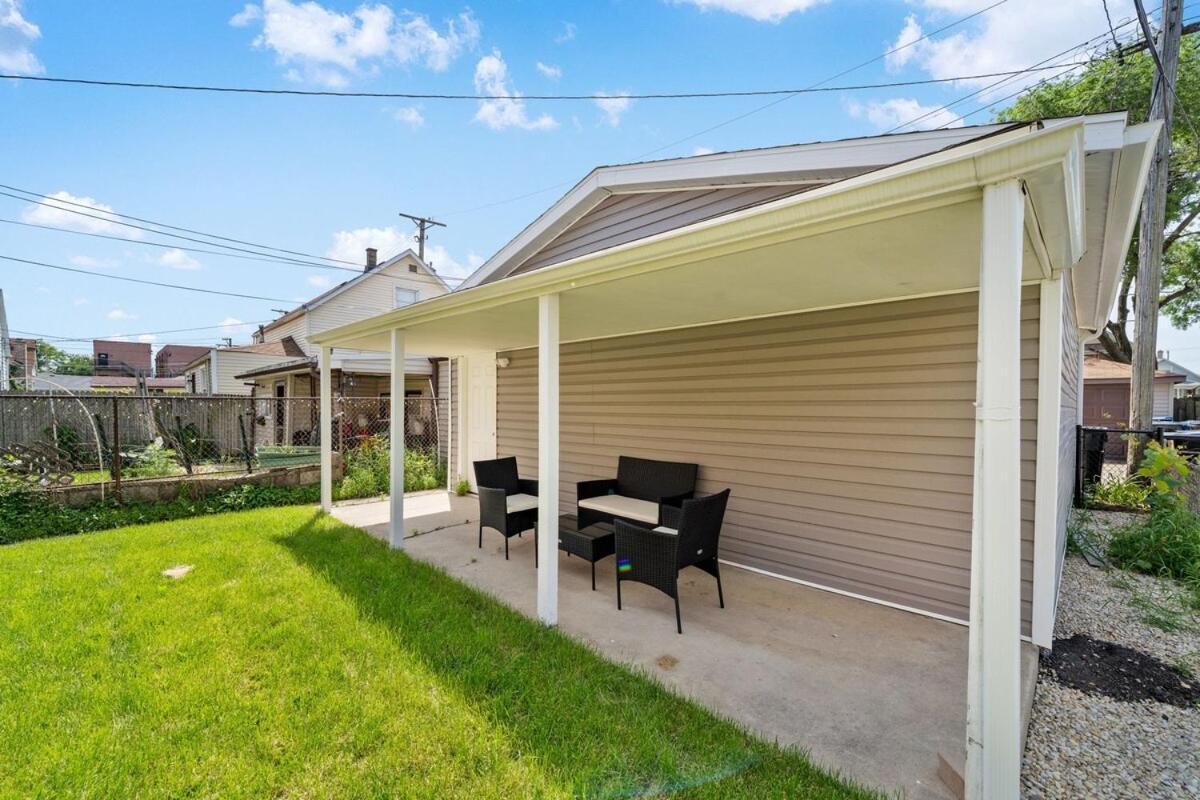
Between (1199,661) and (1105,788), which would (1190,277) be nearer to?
(1199,661)

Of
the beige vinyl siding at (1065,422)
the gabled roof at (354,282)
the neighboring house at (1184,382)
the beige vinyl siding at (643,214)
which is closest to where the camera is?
the beige vinyl siding at (1065,422)

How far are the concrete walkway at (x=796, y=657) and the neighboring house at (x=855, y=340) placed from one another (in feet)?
1.16

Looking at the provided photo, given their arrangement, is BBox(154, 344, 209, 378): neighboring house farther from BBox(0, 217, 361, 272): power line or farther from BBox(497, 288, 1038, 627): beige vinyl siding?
BBox(497, 288, 1038, 627): beige vinyl siding

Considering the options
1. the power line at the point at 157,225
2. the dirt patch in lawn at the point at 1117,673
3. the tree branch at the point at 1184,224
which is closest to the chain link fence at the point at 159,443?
the power line at the point at 157,225

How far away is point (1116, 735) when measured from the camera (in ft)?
7.89

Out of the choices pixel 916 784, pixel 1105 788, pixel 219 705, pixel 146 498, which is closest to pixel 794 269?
A: pixel 916 784

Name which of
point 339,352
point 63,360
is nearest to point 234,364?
point 339,352

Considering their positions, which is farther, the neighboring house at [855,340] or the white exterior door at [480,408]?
the white exterior door at [480,408]

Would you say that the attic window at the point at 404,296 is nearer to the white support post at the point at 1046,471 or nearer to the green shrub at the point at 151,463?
the green shrub at the point at 151,463

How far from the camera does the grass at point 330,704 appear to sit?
2043 mm

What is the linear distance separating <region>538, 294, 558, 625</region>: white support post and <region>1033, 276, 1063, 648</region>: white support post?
3.15 meters

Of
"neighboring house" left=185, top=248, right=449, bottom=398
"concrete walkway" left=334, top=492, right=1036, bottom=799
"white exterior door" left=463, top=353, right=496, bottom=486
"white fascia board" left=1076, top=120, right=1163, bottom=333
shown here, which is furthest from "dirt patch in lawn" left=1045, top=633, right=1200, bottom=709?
"neighboring house" left=185, top=248, right=449, bottom=398

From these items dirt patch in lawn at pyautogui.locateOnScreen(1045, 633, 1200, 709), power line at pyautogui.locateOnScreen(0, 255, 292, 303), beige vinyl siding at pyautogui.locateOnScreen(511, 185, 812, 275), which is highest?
power line at pyautogui.locateOnScreen(0, 255, 292, 303)

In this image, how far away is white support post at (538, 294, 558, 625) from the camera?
11.2 ft
